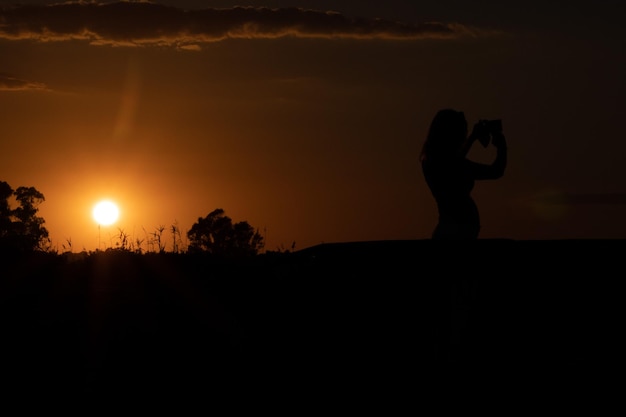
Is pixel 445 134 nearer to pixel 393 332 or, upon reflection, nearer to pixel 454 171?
pixel 454 171

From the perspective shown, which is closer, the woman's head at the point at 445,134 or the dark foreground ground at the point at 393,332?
the dark foreground ground at the point at 393,332

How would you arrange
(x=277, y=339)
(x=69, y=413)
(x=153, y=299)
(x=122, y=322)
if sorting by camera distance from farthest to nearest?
(x=153, y=299)
(x=122, y=322)
(x=277, y=339)
(x=69, y=413)

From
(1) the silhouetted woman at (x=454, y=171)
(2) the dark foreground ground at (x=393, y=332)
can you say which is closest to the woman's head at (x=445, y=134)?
(1) the silhouetted woman at (x=454, y=171)

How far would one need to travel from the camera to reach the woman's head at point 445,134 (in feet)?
34.4

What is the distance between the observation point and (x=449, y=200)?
1037 centimetres

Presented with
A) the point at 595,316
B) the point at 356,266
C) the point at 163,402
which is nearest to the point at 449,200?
the point at 356,266

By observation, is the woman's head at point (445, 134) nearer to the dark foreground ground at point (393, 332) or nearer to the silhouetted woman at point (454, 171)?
the silhouetted woman at point (454, 171)

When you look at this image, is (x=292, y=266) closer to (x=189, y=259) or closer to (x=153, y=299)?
(x=153, y=299)

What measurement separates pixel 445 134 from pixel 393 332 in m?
1.96

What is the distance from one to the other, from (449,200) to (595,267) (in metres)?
1.47

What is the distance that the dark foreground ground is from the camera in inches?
383

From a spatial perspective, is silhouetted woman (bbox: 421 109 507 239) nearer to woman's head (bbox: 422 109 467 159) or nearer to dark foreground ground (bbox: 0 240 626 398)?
woman's head (bbox: 422 109 467 159)

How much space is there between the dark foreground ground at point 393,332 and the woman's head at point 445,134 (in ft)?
3.33

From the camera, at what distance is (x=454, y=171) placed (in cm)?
1038
